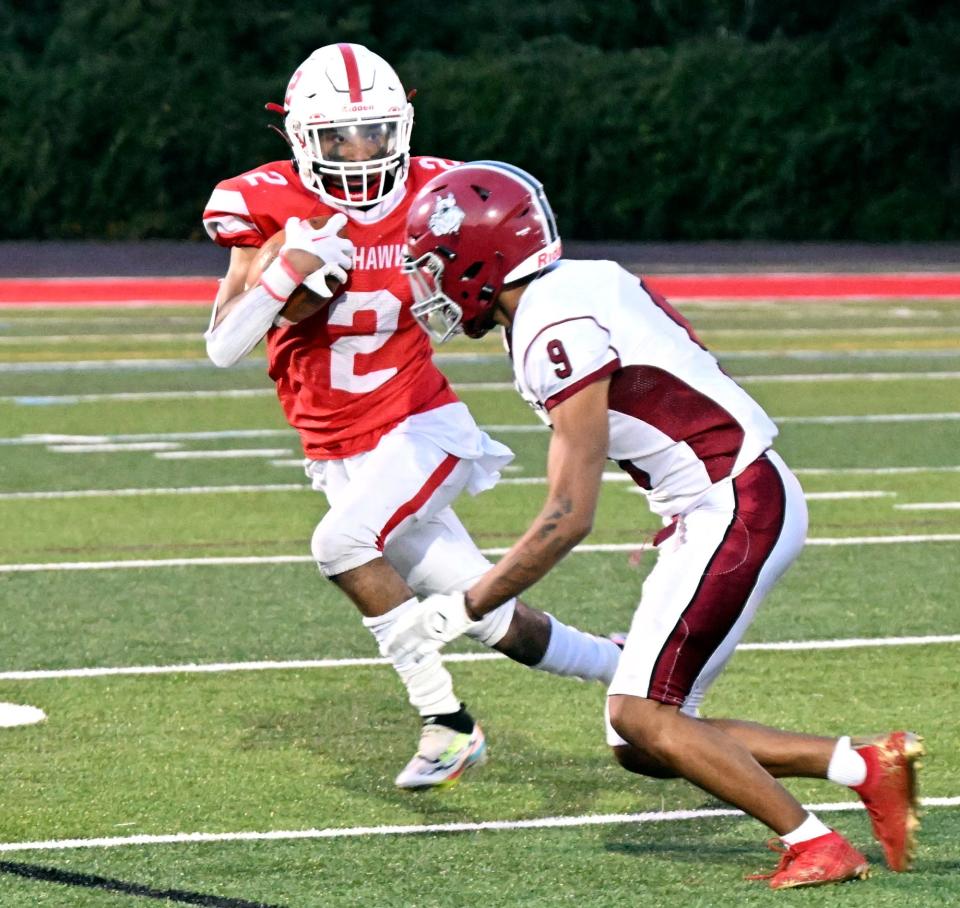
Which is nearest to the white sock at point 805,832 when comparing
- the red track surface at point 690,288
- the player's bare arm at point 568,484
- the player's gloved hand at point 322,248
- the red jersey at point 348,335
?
the player's bare arm at point 568,484

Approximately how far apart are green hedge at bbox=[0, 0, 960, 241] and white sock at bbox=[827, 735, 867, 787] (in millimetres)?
26138

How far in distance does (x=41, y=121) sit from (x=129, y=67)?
162 centimetres

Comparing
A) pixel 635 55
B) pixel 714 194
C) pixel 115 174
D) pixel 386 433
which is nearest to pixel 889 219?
pixel 714 194

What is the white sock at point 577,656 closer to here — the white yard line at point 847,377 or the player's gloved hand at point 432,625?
the player's gloved hand at point 432,625

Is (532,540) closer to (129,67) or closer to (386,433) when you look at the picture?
(386,433)

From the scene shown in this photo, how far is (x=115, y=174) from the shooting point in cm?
3056

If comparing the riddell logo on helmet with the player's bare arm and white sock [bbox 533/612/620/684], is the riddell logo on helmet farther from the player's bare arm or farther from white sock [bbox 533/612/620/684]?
white sock [bbox 533/612/620/684]

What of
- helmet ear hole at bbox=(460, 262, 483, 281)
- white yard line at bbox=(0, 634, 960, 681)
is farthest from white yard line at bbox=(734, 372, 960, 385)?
helmet ear hole at bbox=(460, 262, 483, 281)

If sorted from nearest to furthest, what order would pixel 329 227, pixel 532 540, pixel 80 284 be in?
pixel 532 540 < pixel 329 227 < pixel 80 284

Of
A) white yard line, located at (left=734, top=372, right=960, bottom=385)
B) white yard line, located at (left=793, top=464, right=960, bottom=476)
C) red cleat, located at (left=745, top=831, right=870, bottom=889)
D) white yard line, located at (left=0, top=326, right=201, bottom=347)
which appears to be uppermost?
red cleat, located at (left=745, top=831, right=870, bottom=889)

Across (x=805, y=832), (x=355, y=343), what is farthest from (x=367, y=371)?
(x=805, y=832)

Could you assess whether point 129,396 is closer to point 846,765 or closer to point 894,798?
point 846,765

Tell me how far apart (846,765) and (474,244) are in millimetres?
1359

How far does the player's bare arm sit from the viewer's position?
13.5 ft
